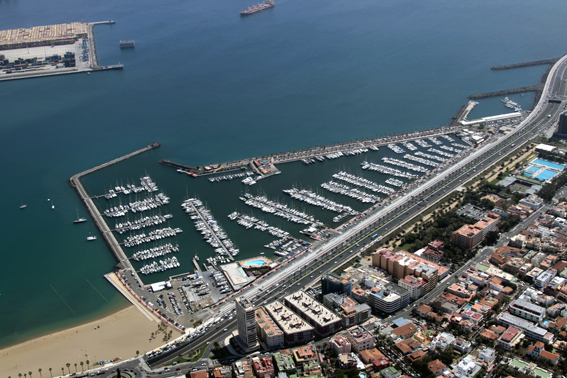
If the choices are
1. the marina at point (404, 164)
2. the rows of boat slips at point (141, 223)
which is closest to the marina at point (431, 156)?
the marina at point (404, 164)

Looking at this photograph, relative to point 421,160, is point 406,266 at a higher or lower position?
lower

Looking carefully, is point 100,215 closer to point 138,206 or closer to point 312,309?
point 138,206

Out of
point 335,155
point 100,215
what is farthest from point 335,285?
point 335,155

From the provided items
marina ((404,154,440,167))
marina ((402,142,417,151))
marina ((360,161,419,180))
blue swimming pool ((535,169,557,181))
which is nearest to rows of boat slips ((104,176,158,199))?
marina ((360,161,419,180))

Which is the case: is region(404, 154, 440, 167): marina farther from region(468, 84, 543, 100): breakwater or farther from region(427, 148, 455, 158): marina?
region(468, 84, 543, 100): breakwater

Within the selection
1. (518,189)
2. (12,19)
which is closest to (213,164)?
(518,189)

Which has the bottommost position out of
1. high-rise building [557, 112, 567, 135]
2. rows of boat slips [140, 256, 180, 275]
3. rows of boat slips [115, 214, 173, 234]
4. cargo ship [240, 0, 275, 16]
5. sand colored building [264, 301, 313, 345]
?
sand colored building [264, 301, 313, 345]
